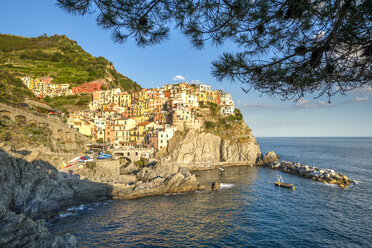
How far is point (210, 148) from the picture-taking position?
54.6 m

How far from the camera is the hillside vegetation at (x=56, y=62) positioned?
79.2 m

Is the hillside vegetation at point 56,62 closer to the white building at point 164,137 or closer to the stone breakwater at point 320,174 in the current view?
the white building at point 164,137

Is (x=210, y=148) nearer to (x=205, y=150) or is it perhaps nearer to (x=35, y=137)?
(x=205, y=150)

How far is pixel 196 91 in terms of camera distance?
230ft

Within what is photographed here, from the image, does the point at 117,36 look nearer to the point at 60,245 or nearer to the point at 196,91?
the point at 60,245

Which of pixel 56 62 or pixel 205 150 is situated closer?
pixel 205 150

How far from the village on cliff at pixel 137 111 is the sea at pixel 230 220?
2508 centimetres

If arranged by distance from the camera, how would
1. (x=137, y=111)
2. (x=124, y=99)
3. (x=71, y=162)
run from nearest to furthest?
(x=71, y=162), (x=137, y=111), (x=124, y=99)

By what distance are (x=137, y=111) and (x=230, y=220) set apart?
48.8m

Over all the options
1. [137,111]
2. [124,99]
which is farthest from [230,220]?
[124,99]

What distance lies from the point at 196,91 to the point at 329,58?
6630cm

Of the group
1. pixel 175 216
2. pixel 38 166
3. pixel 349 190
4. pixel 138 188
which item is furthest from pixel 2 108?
pixel 349 190

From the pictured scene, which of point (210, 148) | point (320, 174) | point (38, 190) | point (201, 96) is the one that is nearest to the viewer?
point (38, 190)

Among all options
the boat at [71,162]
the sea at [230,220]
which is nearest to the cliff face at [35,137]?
the boat at [71,162]
